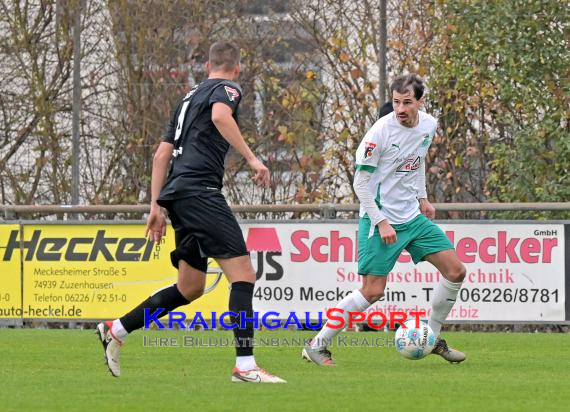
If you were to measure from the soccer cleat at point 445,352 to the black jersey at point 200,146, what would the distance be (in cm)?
229

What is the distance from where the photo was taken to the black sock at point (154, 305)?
30.8 ft

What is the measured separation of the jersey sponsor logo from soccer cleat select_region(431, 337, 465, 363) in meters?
1.22

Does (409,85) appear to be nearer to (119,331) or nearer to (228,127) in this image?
(228,127)

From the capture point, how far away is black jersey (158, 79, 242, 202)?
9.04 m

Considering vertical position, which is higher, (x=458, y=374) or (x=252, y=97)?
(x=252, y=97)

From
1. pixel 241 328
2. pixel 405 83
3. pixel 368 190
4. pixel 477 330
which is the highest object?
pixel 405 83

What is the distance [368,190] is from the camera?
10164mm

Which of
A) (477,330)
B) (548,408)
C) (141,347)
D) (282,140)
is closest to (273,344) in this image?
(141,347)

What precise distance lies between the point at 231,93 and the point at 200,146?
1.25 feet

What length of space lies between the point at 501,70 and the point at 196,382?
9.79m

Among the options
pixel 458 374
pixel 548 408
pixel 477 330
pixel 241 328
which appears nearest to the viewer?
pixel 548 408

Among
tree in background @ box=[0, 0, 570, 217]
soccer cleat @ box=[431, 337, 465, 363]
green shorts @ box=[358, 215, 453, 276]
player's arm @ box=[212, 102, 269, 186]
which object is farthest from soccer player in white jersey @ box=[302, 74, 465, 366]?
tree in background @ box=[0, 0, 570, 217]

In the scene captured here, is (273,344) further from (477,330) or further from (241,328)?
(241,328)

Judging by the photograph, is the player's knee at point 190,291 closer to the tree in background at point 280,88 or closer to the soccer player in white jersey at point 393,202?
the soccer player in white jersey at point 393,202
